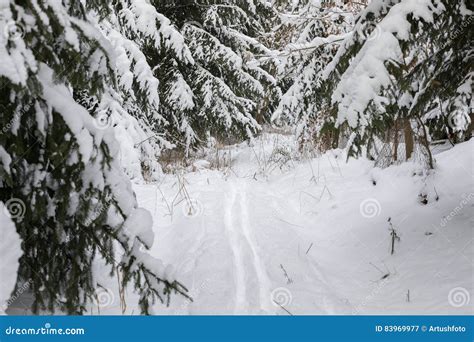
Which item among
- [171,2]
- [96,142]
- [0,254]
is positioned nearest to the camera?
[0,254]

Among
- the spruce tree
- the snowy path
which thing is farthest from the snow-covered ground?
the spruce tree

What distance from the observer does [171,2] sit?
9.59 m

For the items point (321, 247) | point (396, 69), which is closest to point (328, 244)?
point (321, 247)

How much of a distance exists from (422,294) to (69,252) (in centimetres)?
257

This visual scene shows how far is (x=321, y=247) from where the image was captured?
4.29 meters

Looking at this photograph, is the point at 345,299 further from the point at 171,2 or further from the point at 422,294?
the point at 171,2

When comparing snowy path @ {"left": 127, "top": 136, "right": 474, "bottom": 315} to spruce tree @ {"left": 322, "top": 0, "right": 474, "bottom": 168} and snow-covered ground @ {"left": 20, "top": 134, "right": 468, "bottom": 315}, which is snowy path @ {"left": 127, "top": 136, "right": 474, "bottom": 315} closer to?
snow-covered ground @ {"left": 20, "top": 134, "right": 468, "bottom": 315}

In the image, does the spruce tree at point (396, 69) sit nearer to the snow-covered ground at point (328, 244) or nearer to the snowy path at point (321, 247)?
the snow-covered ground at point (328, 244)

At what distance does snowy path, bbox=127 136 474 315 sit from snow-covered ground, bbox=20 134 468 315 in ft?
0.04

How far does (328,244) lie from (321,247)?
12 cm

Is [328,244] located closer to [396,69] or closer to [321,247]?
[321,247]

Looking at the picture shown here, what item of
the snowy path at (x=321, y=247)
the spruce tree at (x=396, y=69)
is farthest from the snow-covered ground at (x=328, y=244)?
the spruce tree at (x=396, y=69)

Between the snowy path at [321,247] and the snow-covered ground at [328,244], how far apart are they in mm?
11

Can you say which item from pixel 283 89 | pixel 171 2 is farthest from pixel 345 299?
pixel 283 89
